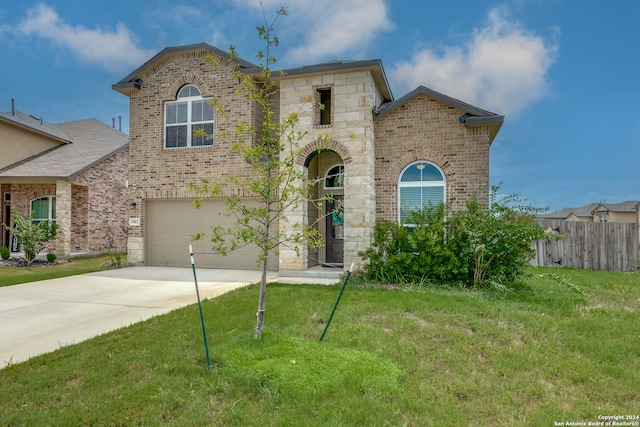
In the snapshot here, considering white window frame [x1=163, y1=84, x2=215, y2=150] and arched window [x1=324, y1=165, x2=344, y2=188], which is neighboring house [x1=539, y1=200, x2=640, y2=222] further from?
white window frame [x1=163, y1=84, x2=215, y2=150]

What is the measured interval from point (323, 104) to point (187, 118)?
4.78 metres

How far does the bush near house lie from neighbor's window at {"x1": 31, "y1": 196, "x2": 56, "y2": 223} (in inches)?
569

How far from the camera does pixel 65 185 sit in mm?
14867

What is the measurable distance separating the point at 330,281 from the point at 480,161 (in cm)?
492

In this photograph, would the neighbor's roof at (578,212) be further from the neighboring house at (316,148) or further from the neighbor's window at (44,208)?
the neighbor's window at (44,208)

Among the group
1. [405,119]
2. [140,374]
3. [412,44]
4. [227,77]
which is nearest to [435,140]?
[405,119]

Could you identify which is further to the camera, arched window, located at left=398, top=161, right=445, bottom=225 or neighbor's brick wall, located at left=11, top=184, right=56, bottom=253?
neighbor's brick wall, located at left=11, top=184, right=56, bottom=253

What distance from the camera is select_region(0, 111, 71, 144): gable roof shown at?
1684 cm

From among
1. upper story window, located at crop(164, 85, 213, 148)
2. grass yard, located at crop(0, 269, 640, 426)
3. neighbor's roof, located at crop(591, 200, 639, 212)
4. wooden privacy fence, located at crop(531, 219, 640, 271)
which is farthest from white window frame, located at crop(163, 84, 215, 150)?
neighbor's roof, located at crop(591, 200, 639, 212)

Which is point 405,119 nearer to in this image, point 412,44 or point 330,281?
point 330,281

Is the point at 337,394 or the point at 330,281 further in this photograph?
the point at 330,281

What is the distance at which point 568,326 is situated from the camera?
5.60 metres

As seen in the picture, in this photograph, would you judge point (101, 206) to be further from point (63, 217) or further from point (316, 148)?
point (316, 148)

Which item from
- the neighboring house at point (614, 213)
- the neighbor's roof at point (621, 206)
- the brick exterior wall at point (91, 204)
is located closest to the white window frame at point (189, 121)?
the brick exterior wall at point (91, 204)
